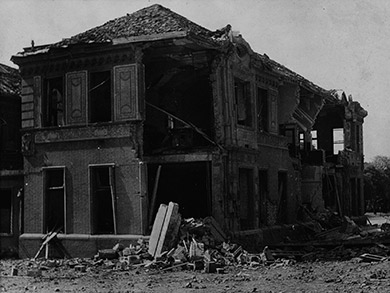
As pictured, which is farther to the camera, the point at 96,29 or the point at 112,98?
the point at 96,29

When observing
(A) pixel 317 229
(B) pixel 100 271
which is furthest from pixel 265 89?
(B) pixel 100 271

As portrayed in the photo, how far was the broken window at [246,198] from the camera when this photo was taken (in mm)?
23906

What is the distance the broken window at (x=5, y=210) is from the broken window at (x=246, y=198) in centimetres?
864

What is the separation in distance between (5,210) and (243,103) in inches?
387

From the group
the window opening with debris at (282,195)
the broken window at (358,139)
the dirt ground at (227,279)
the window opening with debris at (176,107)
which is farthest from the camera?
the broken window at (358,139)

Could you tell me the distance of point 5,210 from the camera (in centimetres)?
2442

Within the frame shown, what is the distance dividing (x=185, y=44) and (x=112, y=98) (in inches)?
122

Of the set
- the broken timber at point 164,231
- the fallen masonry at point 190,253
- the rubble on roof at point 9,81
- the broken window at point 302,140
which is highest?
the rubble on roof at point 9,81

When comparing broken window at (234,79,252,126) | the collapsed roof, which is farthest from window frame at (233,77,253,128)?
the collapsed roof

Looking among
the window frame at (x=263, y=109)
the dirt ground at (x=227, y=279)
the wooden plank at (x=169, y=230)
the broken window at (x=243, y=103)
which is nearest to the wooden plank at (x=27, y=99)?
the dirt ground at (x=227, y=279)

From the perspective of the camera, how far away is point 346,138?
1463 inches

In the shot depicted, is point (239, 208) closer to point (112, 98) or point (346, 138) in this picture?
point (112, 98)

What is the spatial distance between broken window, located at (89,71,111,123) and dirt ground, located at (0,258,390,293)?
6.09 metres

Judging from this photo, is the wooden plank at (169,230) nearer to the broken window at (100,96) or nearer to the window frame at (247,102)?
the broken window at (100,96)
